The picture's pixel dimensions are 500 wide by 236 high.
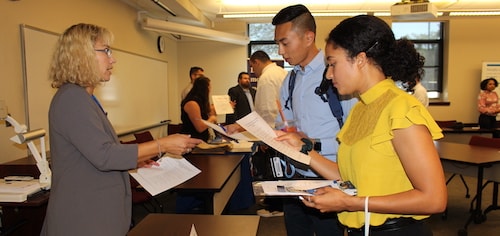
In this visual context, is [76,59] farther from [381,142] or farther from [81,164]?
[381,142]

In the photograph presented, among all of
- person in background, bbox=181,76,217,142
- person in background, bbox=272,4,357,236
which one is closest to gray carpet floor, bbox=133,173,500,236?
person in background, bbox=181,76,217,142

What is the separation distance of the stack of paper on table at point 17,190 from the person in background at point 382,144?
172 cm

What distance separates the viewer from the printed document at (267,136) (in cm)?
151

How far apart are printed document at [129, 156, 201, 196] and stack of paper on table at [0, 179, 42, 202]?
88 centimetres

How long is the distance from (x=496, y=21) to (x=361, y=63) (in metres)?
9.18

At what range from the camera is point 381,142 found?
3.85 feet

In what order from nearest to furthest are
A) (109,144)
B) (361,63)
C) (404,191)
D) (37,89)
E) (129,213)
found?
1. (404,191)
2. (361,63)
3. (109,144)
4. (129,213)
5. (37,89)

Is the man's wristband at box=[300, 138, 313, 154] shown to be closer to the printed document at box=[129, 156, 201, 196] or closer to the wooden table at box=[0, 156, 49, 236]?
the printed document at box=[129, 156, 201, 196]

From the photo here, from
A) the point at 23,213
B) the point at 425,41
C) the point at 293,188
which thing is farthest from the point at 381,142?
the point at 425,41

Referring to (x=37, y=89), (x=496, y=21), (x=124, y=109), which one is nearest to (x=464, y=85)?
(x=496, y=21)

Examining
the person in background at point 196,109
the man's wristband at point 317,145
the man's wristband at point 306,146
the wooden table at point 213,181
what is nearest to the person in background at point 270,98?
the person in background at point 196,109

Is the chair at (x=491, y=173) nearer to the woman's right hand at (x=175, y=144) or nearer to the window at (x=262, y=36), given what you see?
the woman's right hand at (x=175, y=144)

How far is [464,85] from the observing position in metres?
8.66

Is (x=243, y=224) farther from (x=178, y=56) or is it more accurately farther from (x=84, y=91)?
(x=178, y=56)
